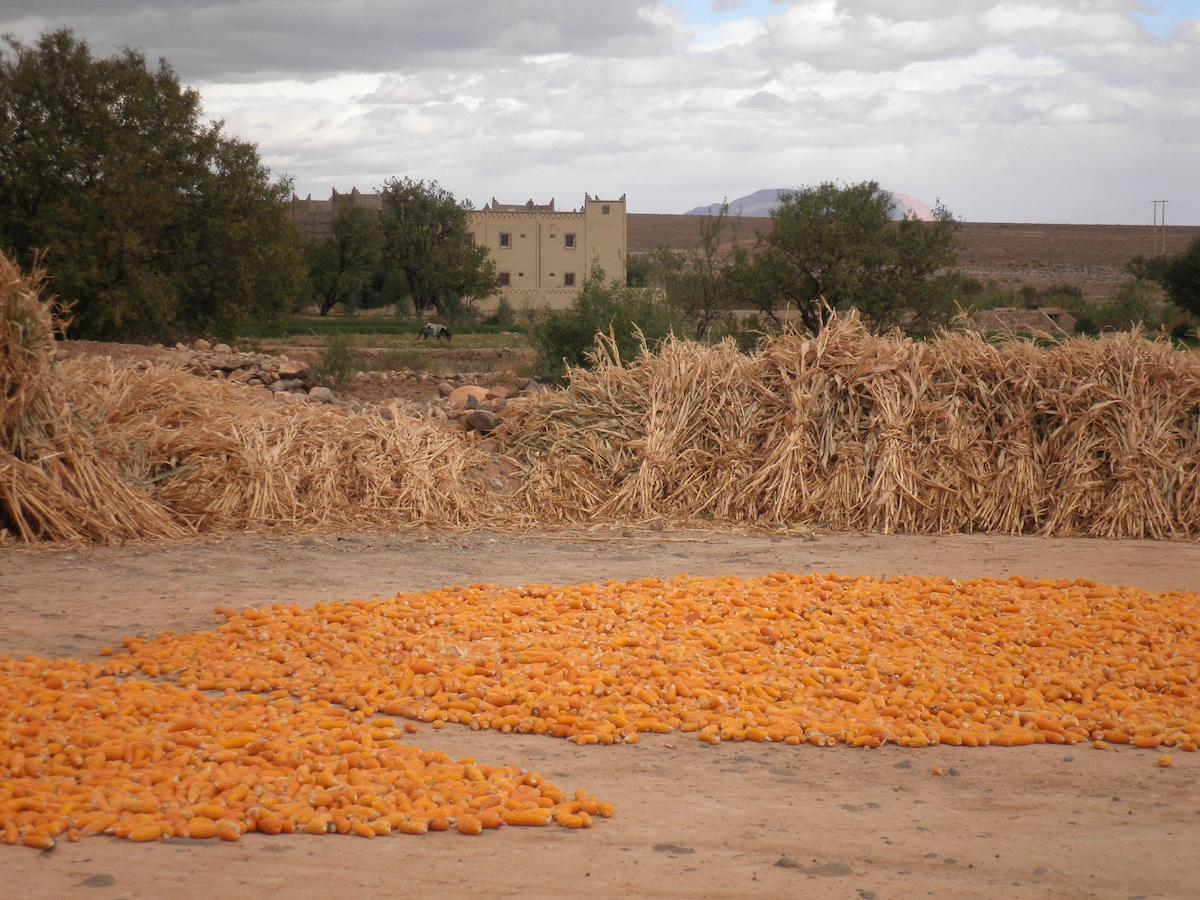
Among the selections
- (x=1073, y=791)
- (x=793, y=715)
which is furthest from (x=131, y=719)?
(x=1073, y=791)

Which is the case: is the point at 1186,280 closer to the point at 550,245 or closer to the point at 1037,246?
the point at 550,245

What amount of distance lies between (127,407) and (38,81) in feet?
67.9

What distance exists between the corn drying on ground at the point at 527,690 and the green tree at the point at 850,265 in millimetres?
17431

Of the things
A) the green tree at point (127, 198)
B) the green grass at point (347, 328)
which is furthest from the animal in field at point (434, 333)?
the green tree at point (127, 198)

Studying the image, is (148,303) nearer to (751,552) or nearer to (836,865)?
(751,552)

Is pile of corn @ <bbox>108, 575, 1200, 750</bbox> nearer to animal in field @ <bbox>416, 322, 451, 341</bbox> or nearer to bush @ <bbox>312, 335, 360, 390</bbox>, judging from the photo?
bush @ <bbox>312, 335, 360, 390</bbox>

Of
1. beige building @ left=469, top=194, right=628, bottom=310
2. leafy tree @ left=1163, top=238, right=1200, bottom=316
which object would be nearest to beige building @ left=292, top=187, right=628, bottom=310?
beige building @ left=469, top=194, right=628, bottom=310

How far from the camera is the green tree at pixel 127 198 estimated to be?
25000 millimetres

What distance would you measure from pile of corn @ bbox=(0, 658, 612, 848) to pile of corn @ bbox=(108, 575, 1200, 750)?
0.48 meters

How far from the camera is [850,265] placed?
23.3m

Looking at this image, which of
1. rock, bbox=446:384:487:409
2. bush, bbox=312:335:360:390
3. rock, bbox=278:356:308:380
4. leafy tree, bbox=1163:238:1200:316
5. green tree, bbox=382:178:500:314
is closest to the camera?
rock, bbox=446:384:487:409

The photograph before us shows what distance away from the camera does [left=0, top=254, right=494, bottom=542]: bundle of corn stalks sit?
753 cm

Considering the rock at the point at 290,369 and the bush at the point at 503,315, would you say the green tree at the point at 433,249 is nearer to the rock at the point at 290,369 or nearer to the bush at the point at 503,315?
the bush at the point at 503,315

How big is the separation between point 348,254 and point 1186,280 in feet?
95.3
